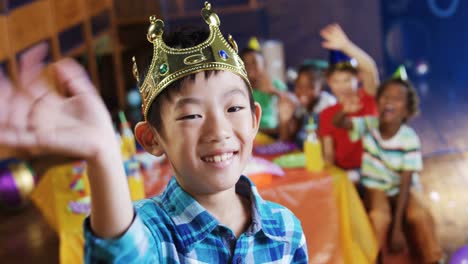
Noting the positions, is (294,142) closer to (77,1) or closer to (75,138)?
(75,138)

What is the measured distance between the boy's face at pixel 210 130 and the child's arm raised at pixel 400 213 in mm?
1337

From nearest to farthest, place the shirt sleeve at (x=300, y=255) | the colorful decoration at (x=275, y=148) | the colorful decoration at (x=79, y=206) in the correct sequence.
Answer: the shirt sleeve at (x=300, y=255) < the colorful decoration at (x=79, y=206) < the colorful decoration at (x=275, y=148)

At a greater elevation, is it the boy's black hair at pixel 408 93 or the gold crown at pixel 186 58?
the gold crown at pixel 186 58

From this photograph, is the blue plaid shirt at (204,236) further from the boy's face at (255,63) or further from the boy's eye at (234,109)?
the boy's face at (255,63)

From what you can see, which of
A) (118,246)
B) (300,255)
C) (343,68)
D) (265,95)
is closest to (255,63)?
(265,95)

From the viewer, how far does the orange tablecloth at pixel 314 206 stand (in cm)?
140

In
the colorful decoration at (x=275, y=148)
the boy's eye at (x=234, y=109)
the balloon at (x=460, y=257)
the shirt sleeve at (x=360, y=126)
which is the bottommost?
the balloon at (x=460, y=257)

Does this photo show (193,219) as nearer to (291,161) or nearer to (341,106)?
(291,161)

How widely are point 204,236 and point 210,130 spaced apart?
0.37ft

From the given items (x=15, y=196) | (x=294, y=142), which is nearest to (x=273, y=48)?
(x=294, y=142)

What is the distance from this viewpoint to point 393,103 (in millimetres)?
1766

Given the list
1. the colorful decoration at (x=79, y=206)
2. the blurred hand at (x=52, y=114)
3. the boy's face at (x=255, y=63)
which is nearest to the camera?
the blurred hand at (x=52, y=114)

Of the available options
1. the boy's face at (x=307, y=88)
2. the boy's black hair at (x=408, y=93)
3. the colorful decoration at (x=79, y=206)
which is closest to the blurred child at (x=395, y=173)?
the boy's black hair at (x=408, y=93)

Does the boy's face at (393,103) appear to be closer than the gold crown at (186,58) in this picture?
No
